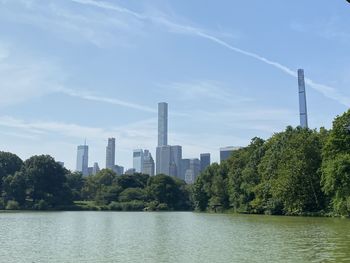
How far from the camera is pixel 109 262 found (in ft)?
58.4

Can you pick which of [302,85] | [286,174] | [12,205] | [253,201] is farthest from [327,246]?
[302,85]

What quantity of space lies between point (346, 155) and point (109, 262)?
35212 millimetres

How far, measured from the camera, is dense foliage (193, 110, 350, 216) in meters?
49.8

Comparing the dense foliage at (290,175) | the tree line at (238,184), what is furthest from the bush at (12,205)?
the dense foliage at (290,175)

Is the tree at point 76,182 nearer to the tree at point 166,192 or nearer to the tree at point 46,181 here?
the tree at point 46,181

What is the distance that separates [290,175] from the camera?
62781 millimetres

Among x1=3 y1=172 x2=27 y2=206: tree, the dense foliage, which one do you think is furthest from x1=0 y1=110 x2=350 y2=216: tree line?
x1=3 y1=172 x2=27 y2=206: tree

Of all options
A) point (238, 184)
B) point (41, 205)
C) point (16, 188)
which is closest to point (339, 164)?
point (238, 184)

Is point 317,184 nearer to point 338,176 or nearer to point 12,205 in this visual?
point 338,176

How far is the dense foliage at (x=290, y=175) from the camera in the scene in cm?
4975

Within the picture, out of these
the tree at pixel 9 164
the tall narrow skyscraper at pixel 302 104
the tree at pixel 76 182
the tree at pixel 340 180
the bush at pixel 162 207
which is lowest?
the bush at pixel 162 207

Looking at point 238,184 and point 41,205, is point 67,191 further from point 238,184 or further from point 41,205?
point 238,184

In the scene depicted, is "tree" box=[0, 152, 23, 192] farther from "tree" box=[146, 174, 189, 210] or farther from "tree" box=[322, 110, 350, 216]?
"tree" box=[322, 110, 350, 216]

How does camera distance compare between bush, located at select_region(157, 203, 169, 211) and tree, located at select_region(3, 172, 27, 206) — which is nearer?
tree, located at select_region(3, 172, 27, 206)
